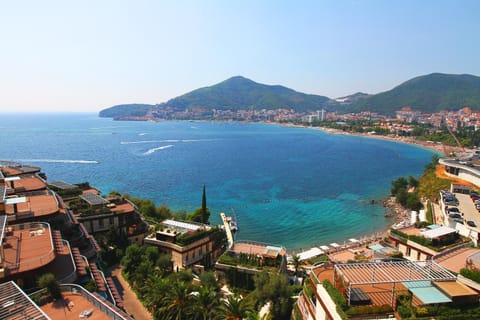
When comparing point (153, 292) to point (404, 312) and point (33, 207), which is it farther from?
point (404, 312)

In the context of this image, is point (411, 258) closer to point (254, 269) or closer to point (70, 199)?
point (254, 269)

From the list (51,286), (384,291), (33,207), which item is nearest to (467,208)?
(384,291)

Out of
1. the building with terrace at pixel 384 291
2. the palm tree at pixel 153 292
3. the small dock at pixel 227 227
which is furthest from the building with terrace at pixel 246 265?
the small dock at pixel 227 227

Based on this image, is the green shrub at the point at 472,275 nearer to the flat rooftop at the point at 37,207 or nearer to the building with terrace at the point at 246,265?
the building with terrace at the point at 246,265

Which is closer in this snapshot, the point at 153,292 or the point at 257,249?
the point at 153,292

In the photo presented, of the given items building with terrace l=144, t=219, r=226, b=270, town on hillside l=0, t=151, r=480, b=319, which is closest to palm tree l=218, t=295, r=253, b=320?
town on hillside l=0, t=151, r=480, b=319

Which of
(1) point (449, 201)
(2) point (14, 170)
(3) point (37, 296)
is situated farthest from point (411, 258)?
(2) point (14, 170)
